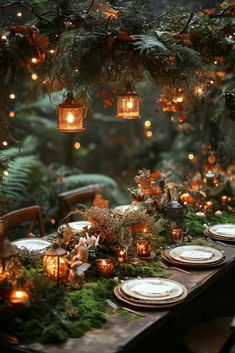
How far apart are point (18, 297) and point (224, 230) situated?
5.72 ft

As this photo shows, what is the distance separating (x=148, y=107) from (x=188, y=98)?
5.00 metres

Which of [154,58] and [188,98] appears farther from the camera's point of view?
[188,98]

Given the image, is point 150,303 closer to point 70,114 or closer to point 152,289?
point 152,289

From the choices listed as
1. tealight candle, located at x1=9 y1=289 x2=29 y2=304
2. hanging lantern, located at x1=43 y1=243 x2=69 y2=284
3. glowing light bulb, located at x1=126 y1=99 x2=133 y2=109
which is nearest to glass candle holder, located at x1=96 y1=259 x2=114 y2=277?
hanging lantern, located at x1=43 y1=243 x2=69 y2=284

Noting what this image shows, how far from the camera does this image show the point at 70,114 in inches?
113

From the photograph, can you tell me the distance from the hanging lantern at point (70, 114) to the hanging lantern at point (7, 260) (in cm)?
74

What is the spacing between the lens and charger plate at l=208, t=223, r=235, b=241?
11.1 feet

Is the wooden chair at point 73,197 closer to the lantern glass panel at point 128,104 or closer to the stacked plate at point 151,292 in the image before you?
the lantern glass panel at point 128,104

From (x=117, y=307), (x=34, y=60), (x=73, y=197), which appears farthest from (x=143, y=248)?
(x=73, y=197)

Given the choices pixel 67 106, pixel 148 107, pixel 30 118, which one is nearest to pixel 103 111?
pixel 148 107

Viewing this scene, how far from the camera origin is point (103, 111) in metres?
8.23

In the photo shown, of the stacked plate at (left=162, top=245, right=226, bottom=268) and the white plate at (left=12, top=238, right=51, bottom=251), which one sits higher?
the white plate at (left=12, top=238, right=51, bottom=251)

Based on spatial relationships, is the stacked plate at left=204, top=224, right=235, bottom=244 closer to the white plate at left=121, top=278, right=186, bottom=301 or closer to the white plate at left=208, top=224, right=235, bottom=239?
the white plate at left=208, top=224, right=235, bottom=239

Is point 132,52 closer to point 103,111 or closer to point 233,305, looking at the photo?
point 233,305
